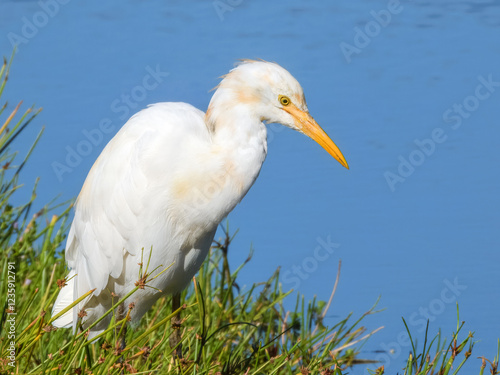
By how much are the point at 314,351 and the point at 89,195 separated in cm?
134

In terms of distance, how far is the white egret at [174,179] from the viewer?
98.7 inches

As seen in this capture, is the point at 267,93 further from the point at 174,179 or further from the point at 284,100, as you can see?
the point at 174,179

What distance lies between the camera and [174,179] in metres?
2.65

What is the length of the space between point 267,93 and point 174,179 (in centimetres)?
49

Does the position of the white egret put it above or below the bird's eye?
below

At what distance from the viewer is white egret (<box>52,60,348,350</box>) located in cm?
251

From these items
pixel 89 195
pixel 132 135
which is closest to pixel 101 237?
pixel 89 195

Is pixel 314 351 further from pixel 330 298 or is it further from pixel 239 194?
pixel 239 194

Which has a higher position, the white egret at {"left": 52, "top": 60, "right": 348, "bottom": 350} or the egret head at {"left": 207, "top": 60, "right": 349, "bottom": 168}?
the egret head at {"left": 207, "top": 60, "right": 349, "bottom": 168}

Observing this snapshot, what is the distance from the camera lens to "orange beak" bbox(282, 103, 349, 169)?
8.41 ft

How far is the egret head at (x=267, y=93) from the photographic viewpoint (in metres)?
2.49

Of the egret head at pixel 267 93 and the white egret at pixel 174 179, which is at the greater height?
the egret head at pixel 267 93

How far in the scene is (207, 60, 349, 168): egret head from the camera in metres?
2.49

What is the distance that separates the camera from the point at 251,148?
250 centimetres
